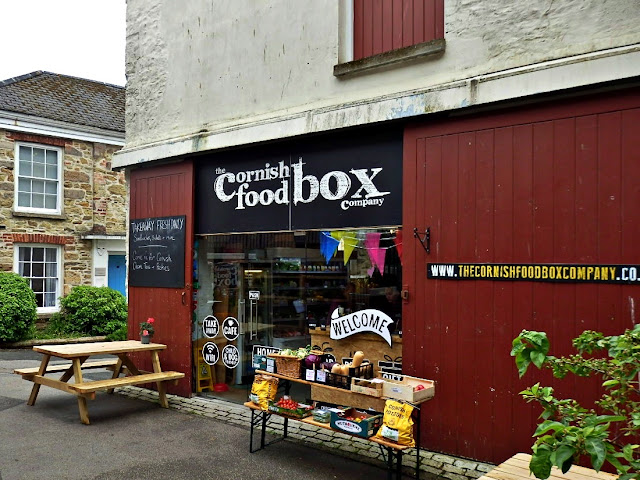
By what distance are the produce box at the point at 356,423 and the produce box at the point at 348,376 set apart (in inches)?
9.3

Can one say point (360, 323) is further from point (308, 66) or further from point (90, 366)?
point (90, 366)

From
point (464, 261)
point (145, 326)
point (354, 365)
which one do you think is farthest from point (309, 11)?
point (145, 326)

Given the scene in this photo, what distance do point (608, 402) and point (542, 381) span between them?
219 centimetres

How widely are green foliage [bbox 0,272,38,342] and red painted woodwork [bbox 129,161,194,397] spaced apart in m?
5.63

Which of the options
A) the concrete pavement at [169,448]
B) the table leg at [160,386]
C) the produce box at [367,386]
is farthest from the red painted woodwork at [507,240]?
the table leg at [160,386]

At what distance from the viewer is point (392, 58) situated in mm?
6082

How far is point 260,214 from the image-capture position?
24.0ft

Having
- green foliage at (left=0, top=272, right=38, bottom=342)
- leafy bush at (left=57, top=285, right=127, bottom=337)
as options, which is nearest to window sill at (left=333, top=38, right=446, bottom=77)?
green foliage at (left=0, top=272, right=38, bottom=342)

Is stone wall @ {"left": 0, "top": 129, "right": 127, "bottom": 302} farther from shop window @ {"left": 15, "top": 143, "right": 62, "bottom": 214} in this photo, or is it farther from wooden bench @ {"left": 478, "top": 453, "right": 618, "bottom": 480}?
wooden bench @ {"left": 478, "top": 453, "right": 618, "bottom": 480}

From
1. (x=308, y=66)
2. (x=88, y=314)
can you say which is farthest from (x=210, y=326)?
(x=88, y=314)

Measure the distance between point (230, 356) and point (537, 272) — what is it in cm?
428

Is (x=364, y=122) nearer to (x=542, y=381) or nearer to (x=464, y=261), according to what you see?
Result: (x=464, y=261)

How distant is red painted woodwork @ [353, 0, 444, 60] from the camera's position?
19.9 feet

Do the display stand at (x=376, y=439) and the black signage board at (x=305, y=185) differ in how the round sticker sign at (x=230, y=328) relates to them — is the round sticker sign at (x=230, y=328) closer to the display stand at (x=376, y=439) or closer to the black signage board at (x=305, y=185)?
the black signage board at (x=305, y=185)
